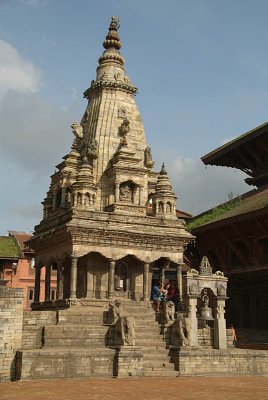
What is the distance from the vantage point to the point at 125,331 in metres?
20.5

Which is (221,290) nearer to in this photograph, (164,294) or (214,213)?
(164,294)

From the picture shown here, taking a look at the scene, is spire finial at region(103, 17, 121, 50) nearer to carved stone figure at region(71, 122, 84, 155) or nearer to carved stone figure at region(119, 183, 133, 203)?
carved stone figure at region(71, 122, 84, 155)

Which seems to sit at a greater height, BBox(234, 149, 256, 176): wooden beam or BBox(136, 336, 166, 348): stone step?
BBox(234, 149, 256, 176): wooden beam

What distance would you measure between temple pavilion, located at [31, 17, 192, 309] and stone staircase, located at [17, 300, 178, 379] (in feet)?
10.7

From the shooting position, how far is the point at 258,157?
3509 centimetres

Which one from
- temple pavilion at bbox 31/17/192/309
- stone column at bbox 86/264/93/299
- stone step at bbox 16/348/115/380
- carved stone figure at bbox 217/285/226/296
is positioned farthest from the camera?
stone column at bbox 86/264/93/299

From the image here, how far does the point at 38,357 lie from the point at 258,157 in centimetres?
2226

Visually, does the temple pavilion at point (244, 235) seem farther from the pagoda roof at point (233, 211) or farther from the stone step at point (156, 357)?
the stone step at point (156, 357)

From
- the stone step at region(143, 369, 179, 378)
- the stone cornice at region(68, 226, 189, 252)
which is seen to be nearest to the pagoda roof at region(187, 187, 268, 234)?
the stone cornice at region(68, 226, 189, 252)

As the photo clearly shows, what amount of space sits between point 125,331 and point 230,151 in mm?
19637

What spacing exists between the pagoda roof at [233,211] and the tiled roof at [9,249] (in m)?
15.2

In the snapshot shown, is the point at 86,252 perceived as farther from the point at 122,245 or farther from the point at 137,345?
the point at 137,345

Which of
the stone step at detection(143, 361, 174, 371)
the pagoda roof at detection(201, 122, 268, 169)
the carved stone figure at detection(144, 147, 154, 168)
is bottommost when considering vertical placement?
the stone step at detection(143, 361, 174, 371)

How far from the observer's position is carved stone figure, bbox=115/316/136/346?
20234 mm
